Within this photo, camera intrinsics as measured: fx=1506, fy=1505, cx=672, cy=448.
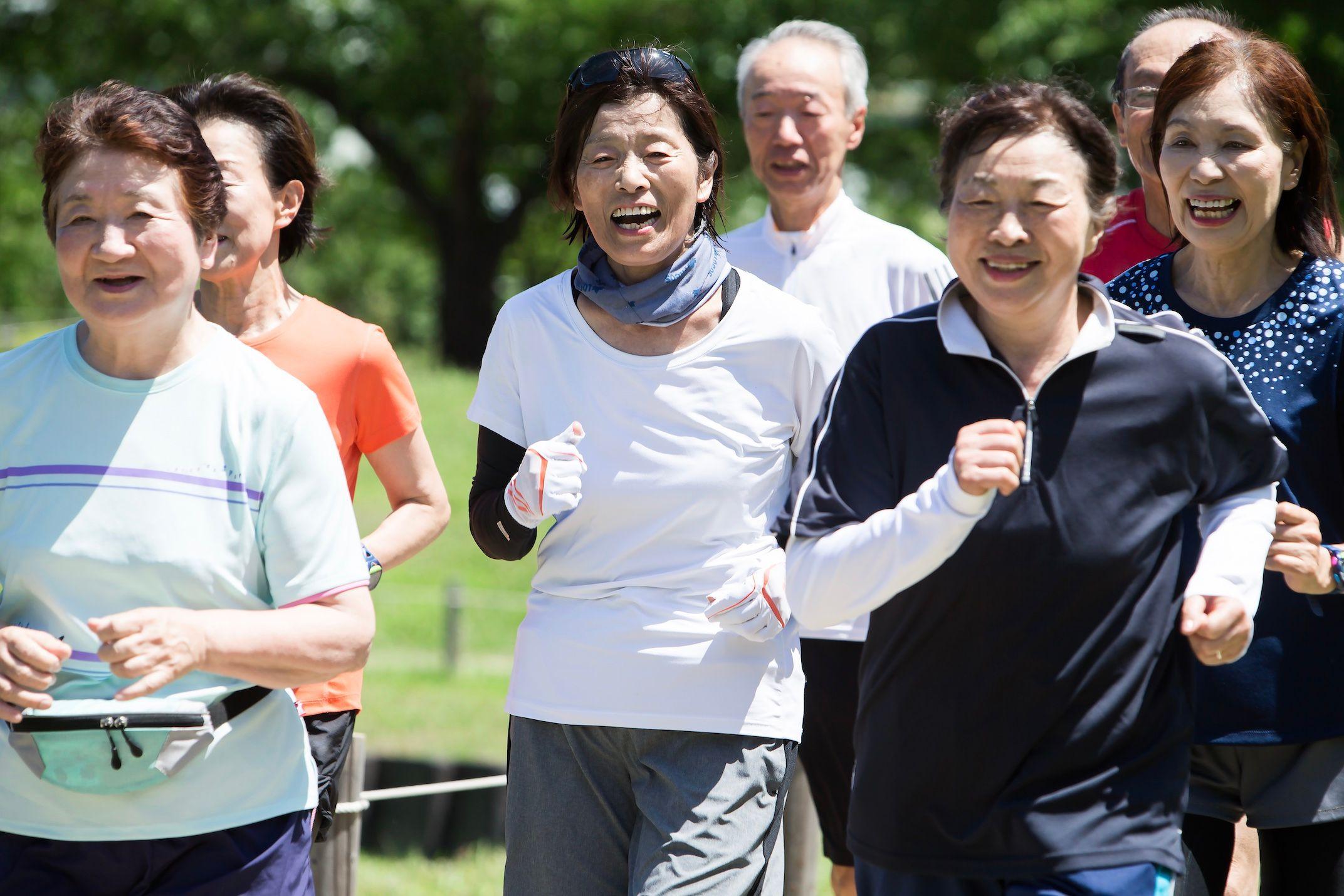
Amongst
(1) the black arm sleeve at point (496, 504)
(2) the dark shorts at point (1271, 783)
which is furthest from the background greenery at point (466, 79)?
(2) the dark shorts at point (1271, 783)

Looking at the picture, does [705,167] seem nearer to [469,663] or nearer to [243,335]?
[243,335]

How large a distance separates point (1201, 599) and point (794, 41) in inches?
103

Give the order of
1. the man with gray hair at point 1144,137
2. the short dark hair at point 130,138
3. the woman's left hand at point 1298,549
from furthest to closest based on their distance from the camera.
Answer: the man with gray hair at point 1144,137
the woman's left hand at point 1298,549
the short dark hair at point 130,138

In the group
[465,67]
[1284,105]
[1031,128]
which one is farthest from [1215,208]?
[465,67]

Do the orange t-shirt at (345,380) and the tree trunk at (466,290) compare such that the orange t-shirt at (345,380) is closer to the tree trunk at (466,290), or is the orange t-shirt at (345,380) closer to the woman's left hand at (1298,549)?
the woman's left hand at (1298,549)

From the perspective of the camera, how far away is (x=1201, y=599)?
7.31ft

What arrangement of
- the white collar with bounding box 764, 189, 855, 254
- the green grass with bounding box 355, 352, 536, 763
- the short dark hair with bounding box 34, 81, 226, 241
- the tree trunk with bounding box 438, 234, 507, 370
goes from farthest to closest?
the tree trunk with bounding box 438, 234, 507, 370 → the green grass with bounding box 355, 352, 536, 763 → the white collar with bounding box 764, 189, 855, 254 → the short dark hair with bounding box 34, 81, 226, 241

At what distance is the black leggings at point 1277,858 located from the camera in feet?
9.29

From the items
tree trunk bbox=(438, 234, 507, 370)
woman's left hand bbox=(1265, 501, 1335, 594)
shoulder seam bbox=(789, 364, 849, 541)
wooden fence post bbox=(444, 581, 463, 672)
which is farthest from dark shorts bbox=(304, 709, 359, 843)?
tree trunk bbox=(438, 234, 507, 370)

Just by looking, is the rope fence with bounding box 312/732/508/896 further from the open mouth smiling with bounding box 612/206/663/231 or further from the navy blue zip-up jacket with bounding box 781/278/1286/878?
the navy blue zip-up jacket with bounding box 781/278/1286/878

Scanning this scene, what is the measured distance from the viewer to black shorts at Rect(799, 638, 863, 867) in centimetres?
386

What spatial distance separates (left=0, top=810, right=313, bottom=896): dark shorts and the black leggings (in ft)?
5.47

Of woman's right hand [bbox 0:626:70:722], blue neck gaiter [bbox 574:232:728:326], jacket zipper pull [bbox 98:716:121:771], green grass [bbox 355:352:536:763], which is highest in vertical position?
blue neck gaiter [bbox 574:232:728:326]

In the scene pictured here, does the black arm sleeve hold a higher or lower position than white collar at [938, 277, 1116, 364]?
lower
